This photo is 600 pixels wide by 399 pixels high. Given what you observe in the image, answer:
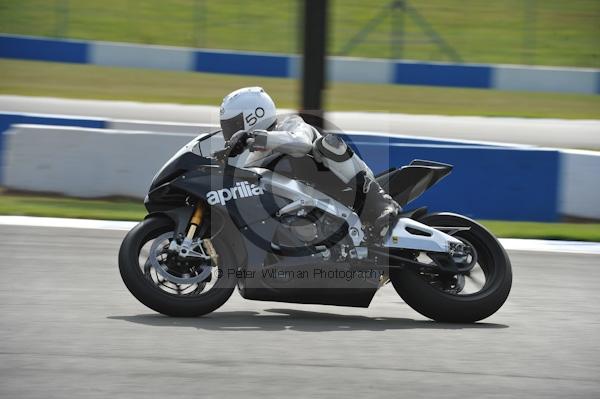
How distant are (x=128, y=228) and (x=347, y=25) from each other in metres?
16.2

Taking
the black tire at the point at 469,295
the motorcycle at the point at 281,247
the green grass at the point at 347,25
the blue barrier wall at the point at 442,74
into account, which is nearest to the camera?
the motorcycle at the point at 281,247

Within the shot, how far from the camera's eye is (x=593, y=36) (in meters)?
25.1

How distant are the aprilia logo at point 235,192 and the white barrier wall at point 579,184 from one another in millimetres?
5263

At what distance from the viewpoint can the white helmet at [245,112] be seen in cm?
617

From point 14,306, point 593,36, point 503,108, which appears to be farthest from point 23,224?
point 593,36

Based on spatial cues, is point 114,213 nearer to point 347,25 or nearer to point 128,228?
point 128,228

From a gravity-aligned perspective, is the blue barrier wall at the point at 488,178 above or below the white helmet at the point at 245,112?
below

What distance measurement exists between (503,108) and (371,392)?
16.9 metres

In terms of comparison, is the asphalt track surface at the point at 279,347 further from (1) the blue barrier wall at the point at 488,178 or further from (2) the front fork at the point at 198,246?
(1) the blue barrier wall at the point at 488,178

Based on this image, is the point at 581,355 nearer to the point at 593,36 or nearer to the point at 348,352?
the point at 348,352

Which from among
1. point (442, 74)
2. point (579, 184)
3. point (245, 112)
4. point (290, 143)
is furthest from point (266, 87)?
point (290, 143)

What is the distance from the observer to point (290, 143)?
240 inches

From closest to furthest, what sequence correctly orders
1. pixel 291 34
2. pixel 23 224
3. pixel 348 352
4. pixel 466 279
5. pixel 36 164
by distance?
1. pixel 348 352
2. pixel 466 279
3. pixel 23 224
4. pixel 36 164
5. pixel 291 34

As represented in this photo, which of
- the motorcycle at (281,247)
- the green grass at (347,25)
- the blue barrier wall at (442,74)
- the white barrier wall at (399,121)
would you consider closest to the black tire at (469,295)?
the motorcycle at (281,247)
